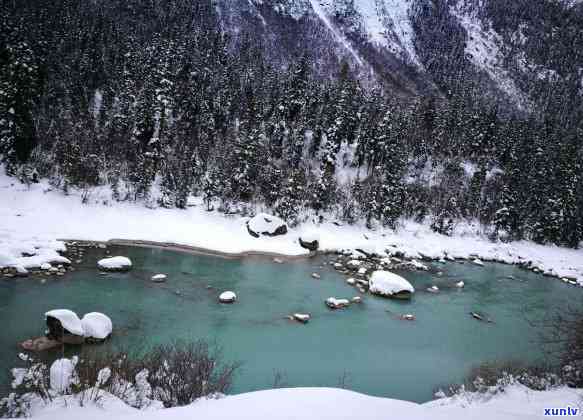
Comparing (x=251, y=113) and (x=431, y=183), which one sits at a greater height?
(x=251, y=113)

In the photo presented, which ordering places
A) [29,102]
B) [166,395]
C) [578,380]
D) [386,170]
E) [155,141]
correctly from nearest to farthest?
[166,395], [578,380], [29,102], [155,141], [386,170]

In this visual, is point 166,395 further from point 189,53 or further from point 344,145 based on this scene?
point 189,53

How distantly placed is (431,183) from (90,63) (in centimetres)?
6362

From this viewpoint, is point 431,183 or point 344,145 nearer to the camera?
point 431,183

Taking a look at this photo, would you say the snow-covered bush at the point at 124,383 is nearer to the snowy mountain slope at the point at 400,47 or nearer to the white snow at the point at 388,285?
the white snow at the point at 388,285

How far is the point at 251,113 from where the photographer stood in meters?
58.8

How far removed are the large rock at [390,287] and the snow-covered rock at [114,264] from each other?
17992 mm

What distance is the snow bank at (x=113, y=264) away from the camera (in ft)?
77.5

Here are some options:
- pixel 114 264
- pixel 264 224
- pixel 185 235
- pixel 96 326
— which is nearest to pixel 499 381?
pixel 96 326

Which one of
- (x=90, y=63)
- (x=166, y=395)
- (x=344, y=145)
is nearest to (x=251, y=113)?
(x=344, y=145)

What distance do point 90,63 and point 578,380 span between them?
7369 centimetres

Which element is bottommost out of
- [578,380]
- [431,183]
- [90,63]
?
[578,380]

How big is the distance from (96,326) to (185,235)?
1807cm

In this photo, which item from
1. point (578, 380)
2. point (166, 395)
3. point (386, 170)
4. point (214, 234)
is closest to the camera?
point (166, 395)
